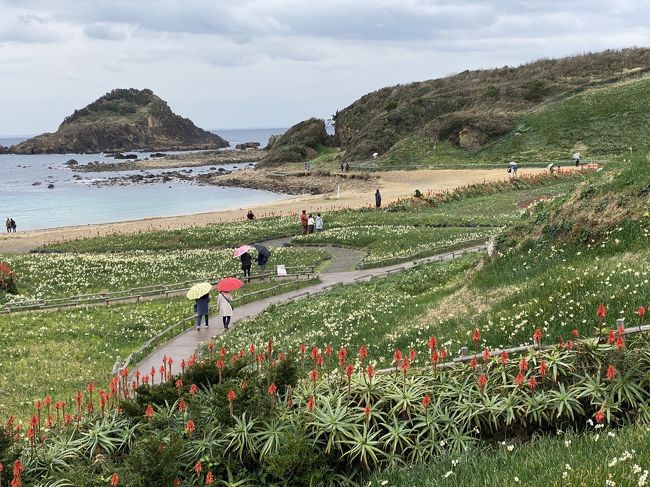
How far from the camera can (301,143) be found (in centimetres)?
13512

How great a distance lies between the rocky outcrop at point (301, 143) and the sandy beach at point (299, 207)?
139 feet

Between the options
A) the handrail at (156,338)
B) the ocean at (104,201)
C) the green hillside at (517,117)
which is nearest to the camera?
the handrail at (156,338)

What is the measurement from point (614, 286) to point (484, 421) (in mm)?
5555

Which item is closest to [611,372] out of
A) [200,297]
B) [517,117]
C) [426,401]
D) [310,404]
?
[426,401]

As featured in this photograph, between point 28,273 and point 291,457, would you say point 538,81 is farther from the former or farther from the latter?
point 291,457

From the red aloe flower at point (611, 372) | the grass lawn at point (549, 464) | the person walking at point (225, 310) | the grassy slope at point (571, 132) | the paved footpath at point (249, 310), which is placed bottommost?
the paved footpath at point (249, 310)

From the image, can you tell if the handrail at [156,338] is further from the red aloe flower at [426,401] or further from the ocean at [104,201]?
the ocean at [104,201]

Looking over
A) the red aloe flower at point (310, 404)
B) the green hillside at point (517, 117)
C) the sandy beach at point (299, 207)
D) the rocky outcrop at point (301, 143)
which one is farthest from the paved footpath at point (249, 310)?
the rocky outcrop at point (301, 143)

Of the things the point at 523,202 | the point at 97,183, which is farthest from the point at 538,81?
the point at 97,183

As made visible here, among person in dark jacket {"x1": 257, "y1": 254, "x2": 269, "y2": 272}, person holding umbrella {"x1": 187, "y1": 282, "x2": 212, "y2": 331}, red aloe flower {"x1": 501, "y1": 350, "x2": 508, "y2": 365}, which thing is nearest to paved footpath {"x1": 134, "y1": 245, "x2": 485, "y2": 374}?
person holding umbrella {"x1": 187, "y1": 282, "x2": 212, "y2": 331}

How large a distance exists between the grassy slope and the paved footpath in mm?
53635

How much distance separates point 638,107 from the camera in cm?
8550

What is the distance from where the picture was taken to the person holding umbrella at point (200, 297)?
22.5 m

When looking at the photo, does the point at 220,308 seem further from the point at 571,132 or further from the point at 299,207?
the point at 571,132
